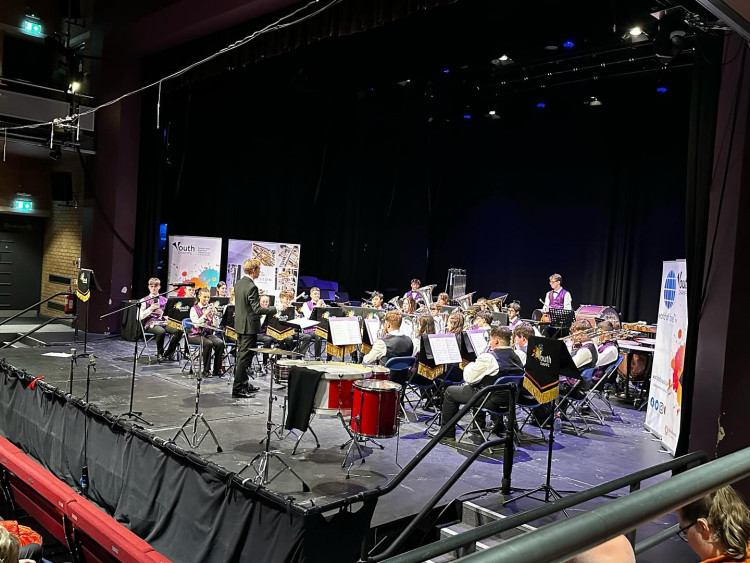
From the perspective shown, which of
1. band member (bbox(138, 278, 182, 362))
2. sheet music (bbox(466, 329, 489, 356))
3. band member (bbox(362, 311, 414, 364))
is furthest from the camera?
band member (bbox(138, 278, 182, 362))

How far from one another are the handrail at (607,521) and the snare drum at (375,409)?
16.9 ft

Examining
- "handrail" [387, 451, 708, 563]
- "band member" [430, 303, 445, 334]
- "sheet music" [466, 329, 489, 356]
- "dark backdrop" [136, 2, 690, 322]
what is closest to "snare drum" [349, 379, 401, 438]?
"sheet music" [466, 329, 489, 356]

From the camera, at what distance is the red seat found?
5.62 meters

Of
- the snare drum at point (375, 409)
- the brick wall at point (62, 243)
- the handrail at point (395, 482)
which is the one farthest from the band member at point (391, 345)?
the brick wall at point (62, 243)

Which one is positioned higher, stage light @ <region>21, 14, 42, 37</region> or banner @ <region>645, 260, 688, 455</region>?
stage light @ <region>21, 14, 42, 37</region>

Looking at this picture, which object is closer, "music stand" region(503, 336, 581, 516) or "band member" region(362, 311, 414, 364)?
Result: "music stand" region(503, 336, 581, 516)

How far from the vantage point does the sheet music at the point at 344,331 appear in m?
8.35

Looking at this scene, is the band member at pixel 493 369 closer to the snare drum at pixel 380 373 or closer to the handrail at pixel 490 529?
the snare drum at pixel 380 373

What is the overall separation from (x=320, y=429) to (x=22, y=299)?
1304cm

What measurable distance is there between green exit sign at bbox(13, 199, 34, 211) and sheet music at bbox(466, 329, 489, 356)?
13244 millimetres

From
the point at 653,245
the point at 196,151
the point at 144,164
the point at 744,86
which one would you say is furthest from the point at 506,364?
the point at 196,151

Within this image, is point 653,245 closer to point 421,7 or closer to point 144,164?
point 421,7

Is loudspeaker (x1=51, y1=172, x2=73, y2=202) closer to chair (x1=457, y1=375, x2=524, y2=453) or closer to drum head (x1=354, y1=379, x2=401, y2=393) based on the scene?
chair (x1=457, y1=375, x2=524, y2=453)

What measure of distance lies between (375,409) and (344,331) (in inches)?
98.5
